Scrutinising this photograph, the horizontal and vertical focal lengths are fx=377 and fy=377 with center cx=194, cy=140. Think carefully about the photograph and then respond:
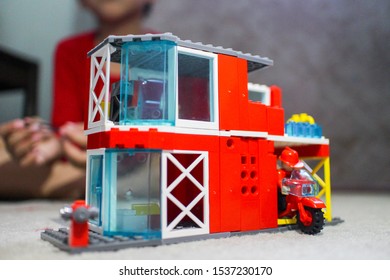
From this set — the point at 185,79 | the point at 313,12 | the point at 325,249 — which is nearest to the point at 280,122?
the point at 185,79

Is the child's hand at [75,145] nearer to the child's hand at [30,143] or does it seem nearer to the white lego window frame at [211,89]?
the child's hand at [30,143]

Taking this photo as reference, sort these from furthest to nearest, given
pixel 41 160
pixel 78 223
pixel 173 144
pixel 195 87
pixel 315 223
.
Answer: pixel 41 160
pixel 195 87
pixel 315 223
pixel 173 144
pixel 78 223

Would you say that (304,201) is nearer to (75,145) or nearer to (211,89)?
(211,89)

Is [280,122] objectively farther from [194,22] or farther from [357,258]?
[194,22]

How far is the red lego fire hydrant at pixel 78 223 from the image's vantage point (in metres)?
1.06

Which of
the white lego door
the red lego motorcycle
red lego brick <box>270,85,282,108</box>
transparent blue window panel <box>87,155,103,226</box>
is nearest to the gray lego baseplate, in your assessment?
the white lego door

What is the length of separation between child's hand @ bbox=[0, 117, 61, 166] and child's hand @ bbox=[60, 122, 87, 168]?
0.24 feet

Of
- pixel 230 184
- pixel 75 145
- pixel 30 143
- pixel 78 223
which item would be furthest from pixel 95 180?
pixel 30 143

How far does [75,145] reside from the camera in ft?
8.00

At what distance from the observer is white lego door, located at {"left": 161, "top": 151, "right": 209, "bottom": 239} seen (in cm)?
119

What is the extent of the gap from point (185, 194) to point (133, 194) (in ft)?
0.65

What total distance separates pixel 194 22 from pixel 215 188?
230 centimetres

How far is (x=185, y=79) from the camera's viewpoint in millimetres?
1571

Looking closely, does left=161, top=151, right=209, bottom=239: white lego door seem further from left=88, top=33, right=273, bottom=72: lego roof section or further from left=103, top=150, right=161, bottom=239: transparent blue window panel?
left=88, top=33, right=273, bottom=72: lego roof section
